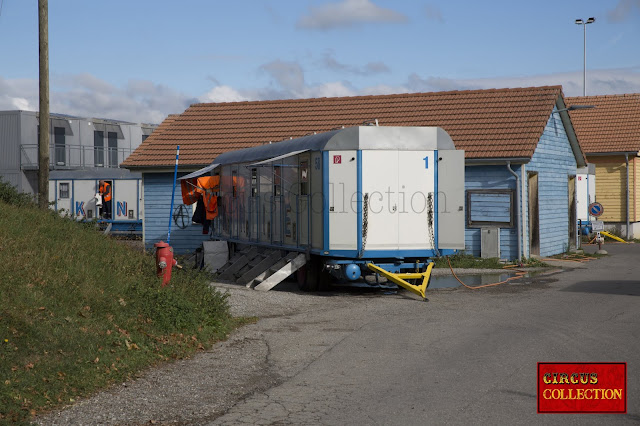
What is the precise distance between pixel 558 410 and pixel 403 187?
963 cm

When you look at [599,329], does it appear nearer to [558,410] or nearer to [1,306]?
[558,410]

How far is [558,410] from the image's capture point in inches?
284

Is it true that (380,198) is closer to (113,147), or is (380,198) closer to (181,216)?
(181,216)

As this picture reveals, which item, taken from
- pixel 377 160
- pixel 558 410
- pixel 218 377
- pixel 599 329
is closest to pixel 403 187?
pixel 377 160

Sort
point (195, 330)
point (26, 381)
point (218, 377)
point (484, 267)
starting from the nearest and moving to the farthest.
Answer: point (26, 381) → point (218, 377) → point (195, 330) → point (484, 267)

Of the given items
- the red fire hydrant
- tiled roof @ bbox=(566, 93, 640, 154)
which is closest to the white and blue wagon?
the red fire hydrant

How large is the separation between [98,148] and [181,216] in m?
23.6

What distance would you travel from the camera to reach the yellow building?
35938mm

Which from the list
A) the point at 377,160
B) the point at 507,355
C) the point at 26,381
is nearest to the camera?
the point at 26,381

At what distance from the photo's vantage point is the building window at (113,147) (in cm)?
5084

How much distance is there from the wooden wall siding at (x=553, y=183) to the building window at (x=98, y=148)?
1189 inches

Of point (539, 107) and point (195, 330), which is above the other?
point (539, 107)

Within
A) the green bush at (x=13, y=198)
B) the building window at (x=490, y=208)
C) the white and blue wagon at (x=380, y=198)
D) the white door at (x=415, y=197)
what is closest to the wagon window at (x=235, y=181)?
the white and blue wagon at (x=380, y=198)

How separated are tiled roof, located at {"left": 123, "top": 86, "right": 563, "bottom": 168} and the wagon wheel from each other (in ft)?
5.11
